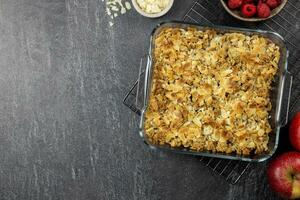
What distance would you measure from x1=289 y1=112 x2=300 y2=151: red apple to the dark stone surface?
34 cm

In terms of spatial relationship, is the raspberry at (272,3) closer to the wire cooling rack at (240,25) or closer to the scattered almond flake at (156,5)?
the wire cooling rack at (240,25)

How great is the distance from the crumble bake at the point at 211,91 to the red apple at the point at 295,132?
0.31 feet

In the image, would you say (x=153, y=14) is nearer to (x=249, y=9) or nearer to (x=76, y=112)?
(x=249, y=9)

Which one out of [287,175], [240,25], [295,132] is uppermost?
[240,25]

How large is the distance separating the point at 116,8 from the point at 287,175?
90cm

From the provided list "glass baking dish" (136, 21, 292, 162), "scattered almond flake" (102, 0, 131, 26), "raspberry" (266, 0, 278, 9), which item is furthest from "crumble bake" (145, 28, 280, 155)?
"scattered almond flake" (102, 0, 131, 26)

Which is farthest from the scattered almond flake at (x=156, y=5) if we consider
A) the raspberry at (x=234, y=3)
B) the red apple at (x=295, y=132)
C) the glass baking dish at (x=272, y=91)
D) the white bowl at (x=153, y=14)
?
the red apple at (x=295, y=132)

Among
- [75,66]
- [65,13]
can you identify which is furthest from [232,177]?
[65,13]

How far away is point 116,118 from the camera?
206cm

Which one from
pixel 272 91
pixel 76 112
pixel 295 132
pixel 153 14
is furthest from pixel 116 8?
pixel 295 132

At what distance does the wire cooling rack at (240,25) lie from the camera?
Answer: 6.48ft

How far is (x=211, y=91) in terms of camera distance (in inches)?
73.9

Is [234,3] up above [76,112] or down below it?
above

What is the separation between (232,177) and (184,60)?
1.58 ft
